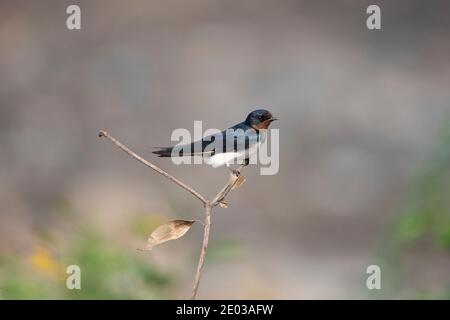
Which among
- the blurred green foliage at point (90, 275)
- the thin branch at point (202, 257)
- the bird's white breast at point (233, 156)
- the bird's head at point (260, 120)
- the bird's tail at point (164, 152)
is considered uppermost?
the bird's head at point (260, 120)

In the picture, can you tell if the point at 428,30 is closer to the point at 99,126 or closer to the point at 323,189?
the point at 323,189

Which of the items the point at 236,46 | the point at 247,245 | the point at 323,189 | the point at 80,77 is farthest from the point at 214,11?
the point at 247,245

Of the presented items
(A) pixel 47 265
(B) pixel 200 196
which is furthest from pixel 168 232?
(A) pixel 47 265

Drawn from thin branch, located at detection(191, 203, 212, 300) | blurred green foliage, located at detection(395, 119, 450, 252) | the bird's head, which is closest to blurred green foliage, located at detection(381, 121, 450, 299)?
blurred green foliage, located at detection(395, 119, 450, 252)

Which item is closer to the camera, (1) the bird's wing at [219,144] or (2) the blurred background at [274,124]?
(1) the bird's wing at [219,144]

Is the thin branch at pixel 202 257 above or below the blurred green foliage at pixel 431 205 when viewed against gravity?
above

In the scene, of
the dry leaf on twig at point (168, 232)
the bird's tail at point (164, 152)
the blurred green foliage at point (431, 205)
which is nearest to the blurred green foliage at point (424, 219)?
the blurred green foliage at point (431, 205)

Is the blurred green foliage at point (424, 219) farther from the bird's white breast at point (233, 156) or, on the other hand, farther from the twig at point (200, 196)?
the twig at point (200, 196)
